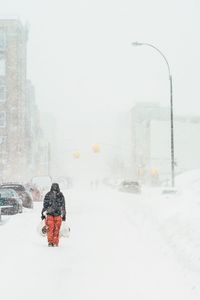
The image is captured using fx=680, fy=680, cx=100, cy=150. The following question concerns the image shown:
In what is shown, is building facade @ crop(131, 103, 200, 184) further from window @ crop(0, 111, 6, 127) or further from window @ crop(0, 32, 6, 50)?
window @ crop(0, 32, 6, 50)

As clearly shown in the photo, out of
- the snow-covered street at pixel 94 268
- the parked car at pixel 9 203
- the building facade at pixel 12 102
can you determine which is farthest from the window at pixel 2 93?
the snow-covered street at pixel 94 268

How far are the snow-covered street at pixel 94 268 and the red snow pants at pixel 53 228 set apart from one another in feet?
0.93

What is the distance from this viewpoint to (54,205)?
1652cm

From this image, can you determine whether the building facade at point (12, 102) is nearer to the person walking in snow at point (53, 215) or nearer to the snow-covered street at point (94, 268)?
the snow-covered street at point (94, 268)

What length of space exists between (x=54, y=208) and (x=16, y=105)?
103401 millimetres

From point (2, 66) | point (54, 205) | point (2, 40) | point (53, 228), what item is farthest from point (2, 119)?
point (53, 228)

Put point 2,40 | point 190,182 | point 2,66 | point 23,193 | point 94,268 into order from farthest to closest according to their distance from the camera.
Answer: point 2,66
point 2,40
point 190,182
point 23,193
point 94,268

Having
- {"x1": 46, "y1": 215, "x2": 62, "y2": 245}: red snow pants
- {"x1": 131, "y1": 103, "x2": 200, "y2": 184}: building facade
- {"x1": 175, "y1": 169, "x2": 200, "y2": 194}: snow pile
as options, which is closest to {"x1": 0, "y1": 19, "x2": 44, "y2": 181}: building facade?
{"x1": 131, "y1": 103, "x2": 200, "y2": 184}: building facade

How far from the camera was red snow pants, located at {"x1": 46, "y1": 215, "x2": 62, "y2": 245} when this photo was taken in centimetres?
1625

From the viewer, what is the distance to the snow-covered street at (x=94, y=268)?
30.8 ft

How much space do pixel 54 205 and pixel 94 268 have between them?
4.53 m

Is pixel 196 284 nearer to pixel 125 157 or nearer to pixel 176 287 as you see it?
pixel 176 287

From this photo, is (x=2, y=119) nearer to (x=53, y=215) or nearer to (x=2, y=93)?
(x=2, y=93)

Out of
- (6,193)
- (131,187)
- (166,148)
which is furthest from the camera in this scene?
(166,148)
